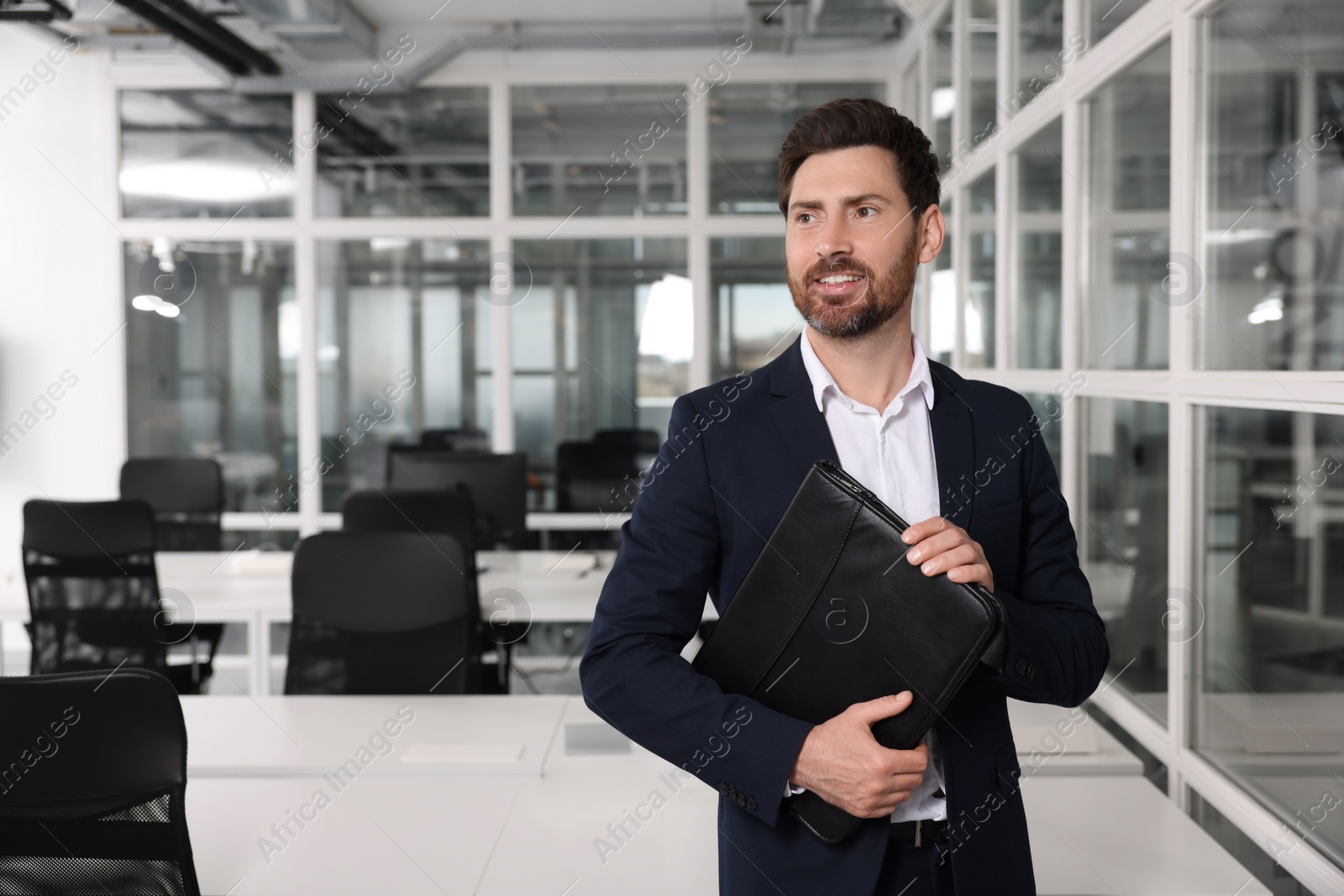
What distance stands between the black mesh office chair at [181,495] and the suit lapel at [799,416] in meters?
4.31

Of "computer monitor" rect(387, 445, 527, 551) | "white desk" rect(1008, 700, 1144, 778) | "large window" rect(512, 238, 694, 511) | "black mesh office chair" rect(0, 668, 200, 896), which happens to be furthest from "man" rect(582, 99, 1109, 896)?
"large window" rect(512, 238, 694, 511)

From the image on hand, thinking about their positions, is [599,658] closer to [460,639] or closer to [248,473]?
[460,639]

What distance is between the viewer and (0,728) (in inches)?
60.1

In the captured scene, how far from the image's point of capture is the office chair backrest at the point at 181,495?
505 cm

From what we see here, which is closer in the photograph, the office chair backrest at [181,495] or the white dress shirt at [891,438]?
the white dress shirt at [891,438]

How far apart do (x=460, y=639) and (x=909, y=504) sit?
192 cm

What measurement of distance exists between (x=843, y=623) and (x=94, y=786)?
1159mm

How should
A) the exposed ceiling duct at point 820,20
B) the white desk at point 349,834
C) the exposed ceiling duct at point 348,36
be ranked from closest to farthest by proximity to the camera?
the white desk at point 349,834, the exposed ceiling duct at point 820,20, the exposed ceiling duct at point 348,36

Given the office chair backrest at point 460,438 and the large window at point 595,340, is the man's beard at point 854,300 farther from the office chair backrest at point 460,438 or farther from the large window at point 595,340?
the office chair backrest at point 460,438

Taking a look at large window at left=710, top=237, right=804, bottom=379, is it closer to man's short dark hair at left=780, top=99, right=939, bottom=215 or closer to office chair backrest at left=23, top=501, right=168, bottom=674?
office chair backrest at left=23, top=501, right=168, bottom=674

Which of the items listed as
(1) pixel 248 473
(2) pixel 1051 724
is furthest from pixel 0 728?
(1) pixel 248 473

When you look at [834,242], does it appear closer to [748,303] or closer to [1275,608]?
[1275,608]

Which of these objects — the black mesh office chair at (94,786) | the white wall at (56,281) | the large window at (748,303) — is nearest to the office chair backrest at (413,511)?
the black mesh office chair at (94,786)

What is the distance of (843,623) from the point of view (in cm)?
119
